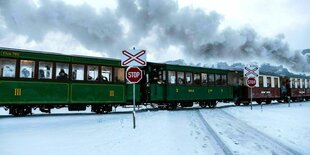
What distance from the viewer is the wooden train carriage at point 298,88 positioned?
34.0 meters

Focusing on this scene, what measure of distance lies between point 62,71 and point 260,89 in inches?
772

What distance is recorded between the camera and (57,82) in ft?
51.3

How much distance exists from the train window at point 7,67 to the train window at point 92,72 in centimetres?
381

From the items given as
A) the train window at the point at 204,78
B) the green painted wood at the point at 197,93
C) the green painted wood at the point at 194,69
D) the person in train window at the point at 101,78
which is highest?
the green painted wood at the point at 194,69

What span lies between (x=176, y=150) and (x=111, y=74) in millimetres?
11408

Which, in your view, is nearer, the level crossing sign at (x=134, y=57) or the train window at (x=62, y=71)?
the level crossing sign at (x=134, y=57)

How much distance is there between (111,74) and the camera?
58.2 ft

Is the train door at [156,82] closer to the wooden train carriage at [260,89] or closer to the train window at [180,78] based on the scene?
the train window at [180,78]

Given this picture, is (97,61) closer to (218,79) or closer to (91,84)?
(91,84)

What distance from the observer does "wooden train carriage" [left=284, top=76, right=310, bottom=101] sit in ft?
111

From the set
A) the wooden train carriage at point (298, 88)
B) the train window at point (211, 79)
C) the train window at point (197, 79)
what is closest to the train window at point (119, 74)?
the train window at point (197, 79)

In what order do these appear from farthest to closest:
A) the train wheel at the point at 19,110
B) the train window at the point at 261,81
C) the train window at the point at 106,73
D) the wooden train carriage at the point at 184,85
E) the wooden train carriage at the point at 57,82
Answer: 1. the train window at the point at 261,81
2. the wooden train carriage at the point at 184,85
3. the train window at the point at 106,73
4. the train wheel at the point at 19,110
5. the wooden train carriage at the point at 57,82

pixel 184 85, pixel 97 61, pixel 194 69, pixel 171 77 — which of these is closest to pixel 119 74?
pixel 97 61

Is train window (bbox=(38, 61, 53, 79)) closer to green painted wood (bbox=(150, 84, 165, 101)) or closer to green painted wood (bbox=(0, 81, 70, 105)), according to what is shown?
green painted wood (bbox=(0, 81, 70, 105))
